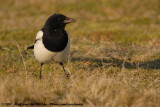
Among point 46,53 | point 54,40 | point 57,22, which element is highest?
point 57,22

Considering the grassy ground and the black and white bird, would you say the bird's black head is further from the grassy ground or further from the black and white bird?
the grassy ground

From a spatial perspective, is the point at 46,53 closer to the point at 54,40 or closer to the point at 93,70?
the point at 54,40

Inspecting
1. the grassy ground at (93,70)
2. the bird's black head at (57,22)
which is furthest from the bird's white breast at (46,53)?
the bird's black head at (57,22)

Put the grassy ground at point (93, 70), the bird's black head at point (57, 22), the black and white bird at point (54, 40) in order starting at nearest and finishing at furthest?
the grassy ground at point (93, 70) → the black and white bird at point (54, 40) → the bird's black head at point (57, 22)

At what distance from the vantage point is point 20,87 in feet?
14.9

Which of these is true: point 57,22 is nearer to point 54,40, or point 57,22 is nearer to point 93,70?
point 54,40

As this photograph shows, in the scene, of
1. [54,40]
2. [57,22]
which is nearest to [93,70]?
[54,40]

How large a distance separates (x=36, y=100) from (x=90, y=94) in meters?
0.88

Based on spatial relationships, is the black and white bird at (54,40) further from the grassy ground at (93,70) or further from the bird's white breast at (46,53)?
the grassy ground at (93,70)

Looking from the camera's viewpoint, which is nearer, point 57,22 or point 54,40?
point 54,40

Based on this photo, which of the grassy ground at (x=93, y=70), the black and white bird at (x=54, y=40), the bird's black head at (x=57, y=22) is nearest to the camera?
the grassy ground at (x=93, y=70)

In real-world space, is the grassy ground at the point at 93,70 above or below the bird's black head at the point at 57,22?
below

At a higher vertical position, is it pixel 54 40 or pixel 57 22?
pixel 57 22

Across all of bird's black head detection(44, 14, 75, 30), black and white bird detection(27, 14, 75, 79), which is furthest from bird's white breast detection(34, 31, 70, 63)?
Result: bird's black head detection(44, 14, 75, 30)
